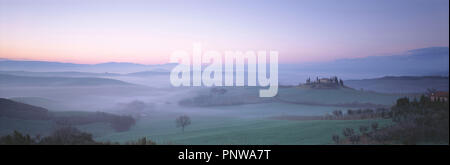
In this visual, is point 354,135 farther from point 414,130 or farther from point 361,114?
point 361,114

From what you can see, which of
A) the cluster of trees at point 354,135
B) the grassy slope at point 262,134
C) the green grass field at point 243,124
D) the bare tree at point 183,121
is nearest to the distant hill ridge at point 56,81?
the green grass field at point 243,124

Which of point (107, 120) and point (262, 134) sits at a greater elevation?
point (107, 120)

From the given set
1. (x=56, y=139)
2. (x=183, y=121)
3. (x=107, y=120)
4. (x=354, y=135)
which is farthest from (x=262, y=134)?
(x=56, y=139)

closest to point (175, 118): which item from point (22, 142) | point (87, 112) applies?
point (87, 112)

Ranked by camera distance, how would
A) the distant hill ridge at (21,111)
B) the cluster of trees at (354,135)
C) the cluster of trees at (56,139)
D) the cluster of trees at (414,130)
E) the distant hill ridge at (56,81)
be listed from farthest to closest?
the distant hill ridge at (56,81) < the distant hill ridge at (21,111) < the cluster of trees at (354,135) < the cluster of trees at (414,130) < the cluster of trees at (56,139)

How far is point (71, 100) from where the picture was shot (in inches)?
452

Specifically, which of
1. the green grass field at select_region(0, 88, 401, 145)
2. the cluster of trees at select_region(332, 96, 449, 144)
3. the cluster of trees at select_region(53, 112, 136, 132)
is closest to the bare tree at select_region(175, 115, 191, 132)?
the green grass field at select_region(0, 88, 401, 145)

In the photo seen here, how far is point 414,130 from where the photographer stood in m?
7.72

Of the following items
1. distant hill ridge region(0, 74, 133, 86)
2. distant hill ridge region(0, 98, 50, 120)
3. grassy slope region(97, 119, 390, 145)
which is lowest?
grassy slope region(97, 119, 390, 145)

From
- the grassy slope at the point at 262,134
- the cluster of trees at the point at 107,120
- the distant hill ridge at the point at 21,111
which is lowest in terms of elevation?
the grassy slope at the point at 262,134

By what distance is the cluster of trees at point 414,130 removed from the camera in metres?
7.55

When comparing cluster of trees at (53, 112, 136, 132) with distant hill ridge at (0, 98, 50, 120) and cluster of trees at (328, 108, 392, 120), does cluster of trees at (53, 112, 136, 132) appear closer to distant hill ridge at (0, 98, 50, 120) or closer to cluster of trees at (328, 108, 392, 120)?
distant hill ridge at (0, 98, 50, 120)

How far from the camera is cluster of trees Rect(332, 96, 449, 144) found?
7.55m

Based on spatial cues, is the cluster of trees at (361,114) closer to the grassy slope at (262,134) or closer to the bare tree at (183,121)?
the grassy slope at (262,134)
